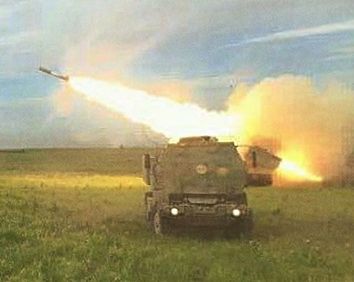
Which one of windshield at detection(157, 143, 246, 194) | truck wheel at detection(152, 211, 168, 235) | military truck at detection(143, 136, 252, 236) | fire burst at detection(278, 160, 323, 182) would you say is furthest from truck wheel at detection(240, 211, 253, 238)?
fire burst at detection(278, 160, 323, 182)

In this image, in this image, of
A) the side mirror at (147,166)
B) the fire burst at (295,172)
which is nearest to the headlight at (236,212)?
the side mirror at (147,166)

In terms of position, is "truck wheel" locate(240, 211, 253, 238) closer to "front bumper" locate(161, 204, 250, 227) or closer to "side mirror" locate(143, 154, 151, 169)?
"front bumper" locate(161, 204, 250, 227)

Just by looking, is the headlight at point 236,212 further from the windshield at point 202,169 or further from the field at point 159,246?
the windshield at point 202,169

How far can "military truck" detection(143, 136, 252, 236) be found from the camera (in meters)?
19.3

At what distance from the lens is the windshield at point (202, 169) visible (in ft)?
66.1

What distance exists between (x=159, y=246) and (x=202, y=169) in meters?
3.97

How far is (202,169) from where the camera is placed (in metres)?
20.4

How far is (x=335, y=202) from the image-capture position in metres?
29.2

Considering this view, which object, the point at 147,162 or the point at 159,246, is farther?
the point at 147,162

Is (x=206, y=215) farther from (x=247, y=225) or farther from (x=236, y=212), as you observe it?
(x=247, y=225)

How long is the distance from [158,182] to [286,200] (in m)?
10.9

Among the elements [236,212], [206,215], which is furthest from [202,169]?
[236,212]

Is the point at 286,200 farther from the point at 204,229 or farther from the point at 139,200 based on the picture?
the point at 204,229

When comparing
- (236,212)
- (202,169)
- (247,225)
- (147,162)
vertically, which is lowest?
(247,225)
